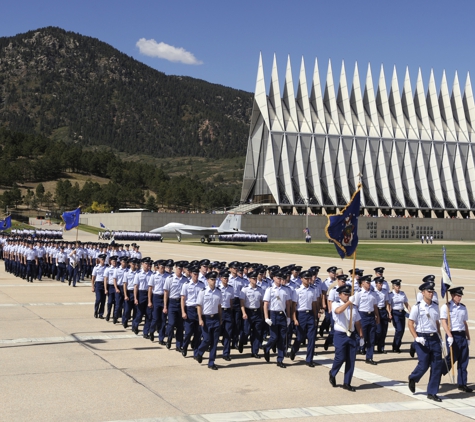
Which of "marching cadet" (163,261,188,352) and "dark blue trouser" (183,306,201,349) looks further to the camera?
"marching cadet" (163,261,188,352)

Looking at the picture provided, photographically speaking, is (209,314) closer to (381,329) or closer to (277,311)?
(277,311)

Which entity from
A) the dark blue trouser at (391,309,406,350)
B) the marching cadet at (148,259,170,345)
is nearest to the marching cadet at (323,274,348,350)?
the dark blue trouser at (391,309,406,350)

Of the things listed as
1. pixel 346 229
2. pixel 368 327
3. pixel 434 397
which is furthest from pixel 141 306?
pixel 434 397

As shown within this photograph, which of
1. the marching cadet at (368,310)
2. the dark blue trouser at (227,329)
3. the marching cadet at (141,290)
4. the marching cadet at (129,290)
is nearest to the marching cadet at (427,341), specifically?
the marching cadet at (368,310)

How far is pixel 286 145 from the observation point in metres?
100

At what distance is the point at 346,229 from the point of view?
1150 centimetres

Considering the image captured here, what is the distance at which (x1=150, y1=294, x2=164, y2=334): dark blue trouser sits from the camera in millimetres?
14070

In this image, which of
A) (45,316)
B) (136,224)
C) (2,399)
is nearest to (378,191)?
(136,224)

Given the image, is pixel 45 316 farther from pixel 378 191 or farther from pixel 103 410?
pixel 378 191

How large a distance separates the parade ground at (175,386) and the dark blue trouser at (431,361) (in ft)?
0.93

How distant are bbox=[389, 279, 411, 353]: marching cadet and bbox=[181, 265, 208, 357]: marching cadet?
4.27m

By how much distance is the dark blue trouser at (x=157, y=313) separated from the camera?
46.2ft

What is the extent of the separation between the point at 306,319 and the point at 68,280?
675 inches

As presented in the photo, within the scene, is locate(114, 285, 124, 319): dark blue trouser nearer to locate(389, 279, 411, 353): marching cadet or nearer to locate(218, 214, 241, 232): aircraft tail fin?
locate(389, 279, 411, 353): marching cadet
